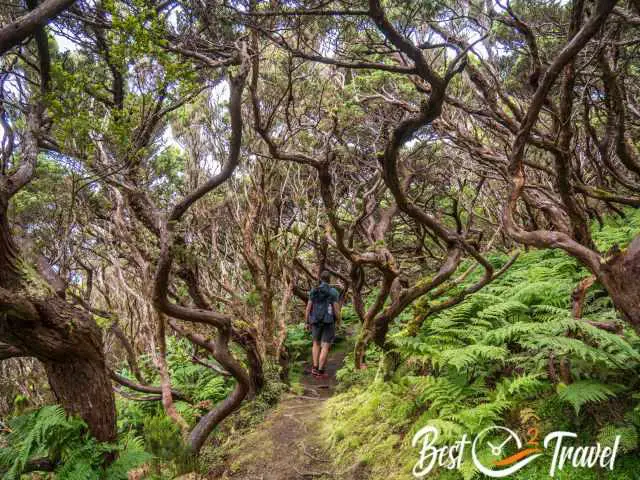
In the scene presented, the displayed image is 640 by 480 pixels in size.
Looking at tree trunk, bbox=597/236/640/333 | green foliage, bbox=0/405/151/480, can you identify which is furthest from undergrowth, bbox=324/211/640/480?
green foliage, bbox=0/405/151/480

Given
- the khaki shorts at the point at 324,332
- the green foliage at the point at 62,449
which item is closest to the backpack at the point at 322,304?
the khaki shorts at the point at 324,332

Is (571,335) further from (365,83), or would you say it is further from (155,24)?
(365,83)

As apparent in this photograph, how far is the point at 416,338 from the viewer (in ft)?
15.4

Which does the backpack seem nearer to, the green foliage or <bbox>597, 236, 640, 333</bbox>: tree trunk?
the green foliage

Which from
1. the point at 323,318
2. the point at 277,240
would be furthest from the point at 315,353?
the point at 277,240

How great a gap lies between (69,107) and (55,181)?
3.42m

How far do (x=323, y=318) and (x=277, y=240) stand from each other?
1.72 m

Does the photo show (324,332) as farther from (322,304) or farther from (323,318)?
(322,304)

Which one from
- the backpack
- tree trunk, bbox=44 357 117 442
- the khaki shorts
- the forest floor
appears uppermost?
the backpack

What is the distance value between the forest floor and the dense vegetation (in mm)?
143

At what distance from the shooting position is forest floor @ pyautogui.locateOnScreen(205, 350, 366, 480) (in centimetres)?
444

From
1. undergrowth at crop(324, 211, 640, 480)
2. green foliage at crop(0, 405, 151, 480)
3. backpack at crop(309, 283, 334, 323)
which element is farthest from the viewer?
backpack at crop(309, 283, 334, 323)

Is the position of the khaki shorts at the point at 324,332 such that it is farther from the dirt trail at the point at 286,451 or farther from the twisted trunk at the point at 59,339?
the twisted trunk at the point at 59,339

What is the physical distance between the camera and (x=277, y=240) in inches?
304
